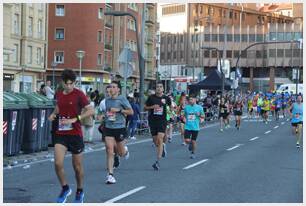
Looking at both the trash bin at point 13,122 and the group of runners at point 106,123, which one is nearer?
the group of runners at point 106,123

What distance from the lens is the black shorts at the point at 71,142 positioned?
8.98 m

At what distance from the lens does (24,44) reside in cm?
5666

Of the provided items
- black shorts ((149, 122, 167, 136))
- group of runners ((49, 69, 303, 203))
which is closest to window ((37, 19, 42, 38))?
group of runners ((49, 69, 303, 203))

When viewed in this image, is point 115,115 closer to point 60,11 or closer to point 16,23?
point 16,23

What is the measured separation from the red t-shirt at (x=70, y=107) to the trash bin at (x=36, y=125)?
306 inches

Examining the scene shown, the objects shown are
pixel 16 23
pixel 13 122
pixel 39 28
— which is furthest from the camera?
pixel 39 28

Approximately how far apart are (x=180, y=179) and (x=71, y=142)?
335 centimetres

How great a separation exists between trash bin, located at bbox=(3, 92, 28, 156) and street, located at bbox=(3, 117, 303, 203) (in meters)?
1.13

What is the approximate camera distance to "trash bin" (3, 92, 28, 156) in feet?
50.3

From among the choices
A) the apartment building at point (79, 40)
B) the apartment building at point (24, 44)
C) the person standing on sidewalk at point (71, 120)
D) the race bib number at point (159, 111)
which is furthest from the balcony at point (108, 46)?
the person standing on sidewalk at point (71, 120)

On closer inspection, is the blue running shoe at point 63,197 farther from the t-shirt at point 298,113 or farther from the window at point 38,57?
the window at point 38,57

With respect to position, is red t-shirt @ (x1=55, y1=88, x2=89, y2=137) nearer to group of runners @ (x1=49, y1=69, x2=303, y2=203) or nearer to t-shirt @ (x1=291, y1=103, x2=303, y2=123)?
group of runners @ (x1=49, y1=69, x2=303, y2=203)

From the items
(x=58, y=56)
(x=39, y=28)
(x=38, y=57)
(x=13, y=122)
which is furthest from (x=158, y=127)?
(x=58, y=56)

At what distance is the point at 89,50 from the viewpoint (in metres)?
68.5
